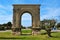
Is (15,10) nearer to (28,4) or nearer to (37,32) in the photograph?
(28,4)

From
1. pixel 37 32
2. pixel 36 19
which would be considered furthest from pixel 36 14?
pixel 37 32

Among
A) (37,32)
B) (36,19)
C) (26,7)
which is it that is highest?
(26,7)

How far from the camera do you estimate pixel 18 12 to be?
37.5 metres

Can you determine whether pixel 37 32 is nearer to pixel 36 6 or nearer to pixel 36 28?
pixel 36 28

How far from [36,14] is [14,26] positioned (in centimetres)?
515

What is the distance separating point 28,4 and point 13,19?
4407mm

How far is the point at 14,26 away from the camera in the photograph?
37.2 metres

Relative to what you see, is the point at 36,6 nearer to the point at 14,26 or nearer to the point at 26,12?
the point at 26,12

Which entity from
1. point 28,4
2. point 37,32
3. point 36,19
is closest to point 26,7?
point 28,4

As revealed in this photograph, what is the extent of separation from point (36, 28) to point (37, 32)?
835mm

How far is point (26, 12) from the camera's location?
38.1 meters

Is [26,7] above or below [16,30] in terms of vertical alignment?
above

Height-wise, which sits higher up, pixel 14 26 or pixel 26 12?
pixel 26 12

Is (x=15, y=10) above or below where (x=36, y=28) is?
above
